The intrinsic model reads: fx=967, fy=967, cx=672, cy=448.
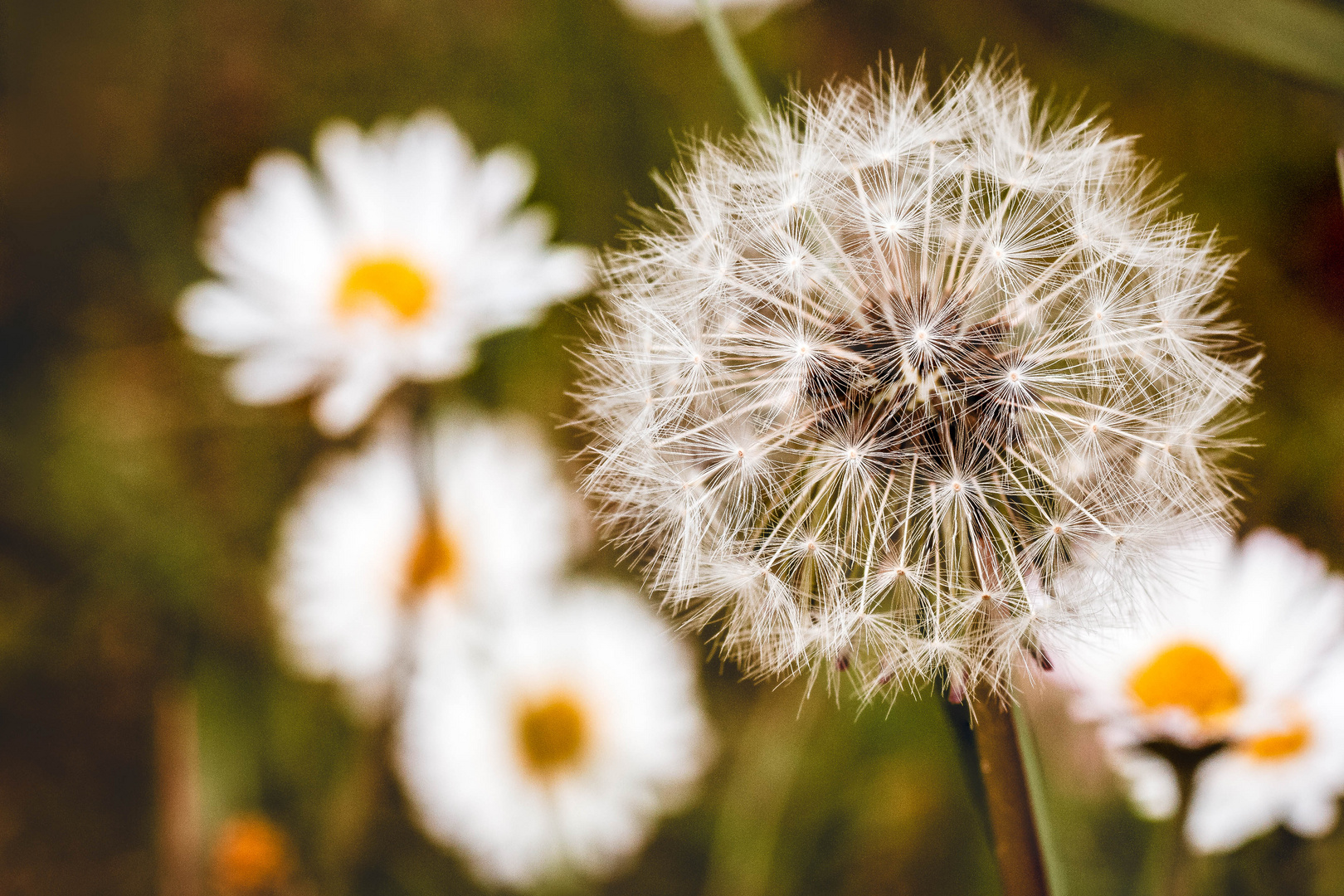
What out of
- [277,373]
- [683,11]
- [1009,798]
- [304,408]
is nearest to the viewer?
[1009,798]

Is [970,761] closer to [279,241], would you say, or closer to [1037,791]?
[1037,791]

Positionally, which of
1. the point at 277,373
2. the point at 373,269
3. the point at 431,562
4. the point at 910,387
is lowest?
the point at 910,387

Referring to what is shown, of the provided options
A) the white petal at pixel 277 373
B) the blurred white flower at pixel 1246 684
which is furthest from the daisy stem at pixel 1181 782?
the white petal at pixel 277 373

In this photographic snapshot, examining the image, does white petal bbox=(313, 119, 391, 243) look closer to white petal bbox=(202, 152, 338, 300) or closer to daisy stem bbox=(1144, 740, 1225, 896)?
white petal bbox=(202, 152, 338, 300)

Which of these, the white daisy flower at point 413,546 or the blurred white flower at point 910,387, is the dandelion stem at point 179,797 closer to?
the white daisy flower at point 413,546

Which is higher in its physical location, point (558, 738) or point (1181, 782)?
point (558, 738)

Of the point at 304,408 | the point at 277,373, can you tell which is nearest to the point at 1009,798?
the point at 277,373

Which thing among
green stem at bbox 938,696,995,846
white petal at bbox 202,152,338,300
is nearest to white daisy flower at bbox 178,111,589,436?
white petal at bbox 202,152,338,300
